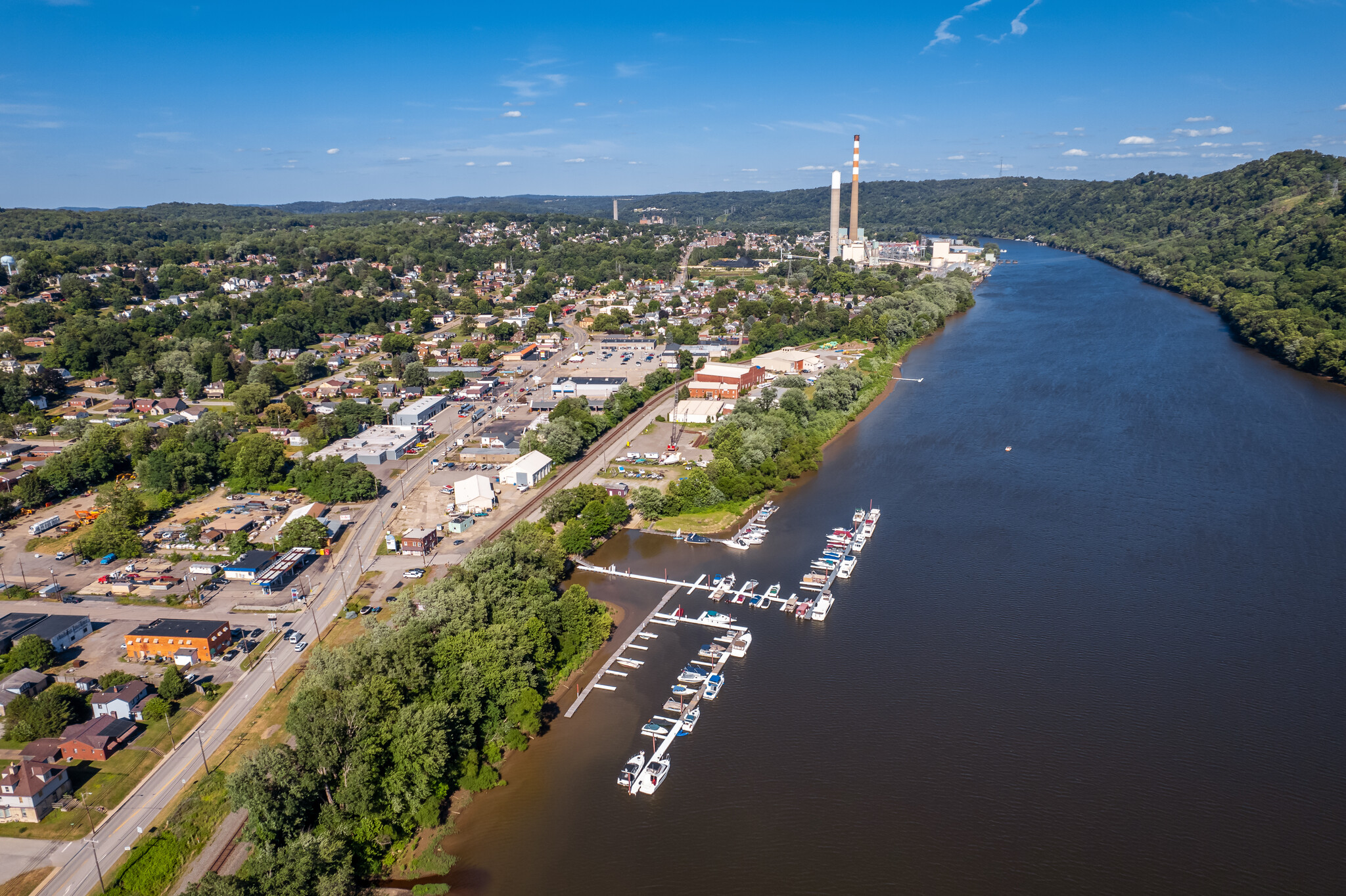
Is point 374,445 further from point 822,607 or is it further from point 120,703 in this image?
point 822,607

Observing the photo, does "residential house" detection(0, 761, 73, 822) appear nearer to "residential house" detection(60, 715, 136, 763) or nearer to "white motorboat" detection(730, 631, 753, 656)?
"residential house" detection(60, 715, 136, 763)

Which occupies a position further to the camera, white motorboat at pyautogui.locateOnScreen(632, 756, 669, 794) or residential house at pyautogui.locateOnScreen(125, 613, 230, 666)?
residential house at pyautogui.locateOnScreen(125, 613, 230, 666)

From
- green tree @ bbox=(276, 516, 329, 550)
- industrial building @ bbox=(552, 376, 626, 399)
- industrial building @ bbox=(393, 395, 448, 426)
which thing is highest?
industrial building @ bbox=(552, 376, 626, 399)

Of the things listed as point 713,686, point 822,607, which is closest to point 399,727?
point 713,686

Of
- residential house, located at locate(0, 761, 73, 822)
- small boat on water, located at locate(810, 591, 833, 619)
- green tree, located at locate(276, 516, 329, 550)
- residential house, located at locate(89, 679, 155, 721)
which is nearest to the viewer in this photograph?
residential house, located at locate(0, 761, 73, 822)

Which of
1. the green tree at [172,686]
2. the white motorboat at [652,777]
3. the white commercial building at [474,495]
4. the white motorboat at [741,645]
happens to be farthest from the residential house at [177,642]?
the white motorboat at [741,645]

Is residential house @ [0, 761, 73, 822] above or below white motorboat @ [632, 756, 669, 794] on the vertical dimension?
above

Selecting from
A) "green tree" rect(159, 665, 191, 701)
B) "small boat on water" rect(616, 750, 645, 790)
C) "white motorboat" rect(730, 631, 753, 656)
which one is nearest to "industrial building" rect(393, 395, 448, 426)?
"green tree" rect(159, 665, 191, 701)
